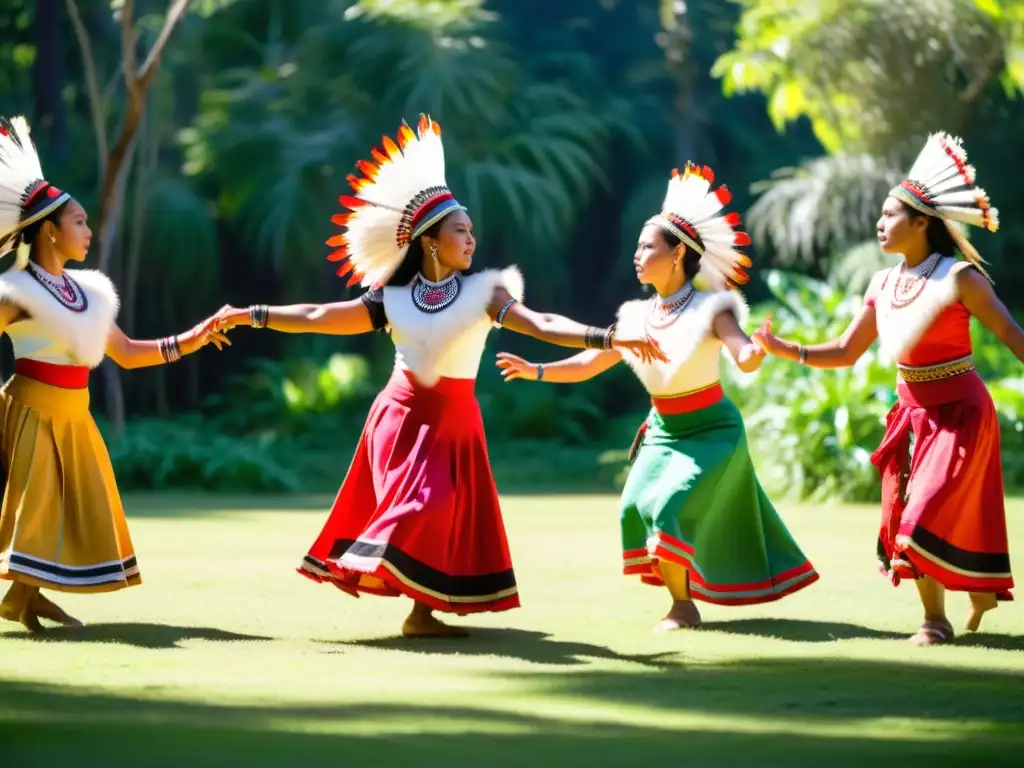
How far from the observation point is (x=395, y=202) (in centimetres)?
618

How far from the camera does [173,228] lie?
1708cm

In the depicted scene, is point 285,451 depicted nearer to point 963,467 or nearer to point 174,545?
point 174,545

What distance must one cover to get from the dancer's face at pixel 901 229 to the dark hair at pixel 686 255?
0.68 metres

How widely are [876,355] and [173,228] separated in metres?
7.59

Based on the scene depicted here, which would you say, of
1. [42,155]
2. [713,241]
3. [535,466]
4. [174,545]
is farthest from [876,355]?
[42,155]

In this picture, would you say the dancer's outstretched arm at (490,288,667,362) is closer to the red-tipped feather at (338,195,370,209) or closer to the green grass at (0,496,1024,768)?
the red-tipped feather at (338,195,370,209)

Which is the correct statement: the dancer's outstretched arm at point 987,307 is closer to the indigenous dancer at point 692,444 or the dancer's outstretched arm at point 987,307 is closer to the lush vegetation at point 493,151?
the indigenous dancer at point 692,444

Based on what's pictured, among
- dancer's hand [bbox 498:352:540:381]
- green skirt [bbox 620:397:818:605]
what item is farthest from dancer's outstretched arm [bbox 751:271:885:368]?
dancer's hand [bbox 498:352:540:381]

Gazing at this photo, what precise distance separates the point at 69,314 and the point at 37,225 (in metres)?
Result: 0.35

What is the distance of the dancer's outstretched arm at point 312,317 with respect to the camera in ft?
20.0

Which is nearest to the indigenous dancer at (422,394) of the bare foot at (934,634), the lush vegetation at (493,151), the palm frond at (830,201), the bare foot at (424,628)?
the bare foot at (424,628)

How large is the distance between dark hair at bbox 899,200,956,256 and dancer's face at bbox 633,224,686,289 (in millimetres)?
801

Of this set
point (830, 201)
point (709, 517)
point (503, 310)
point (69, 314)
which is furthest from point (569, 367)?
point (830, 201)

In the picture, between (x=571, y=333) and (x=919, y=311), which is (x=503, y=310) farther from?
(x=919, y=311)
